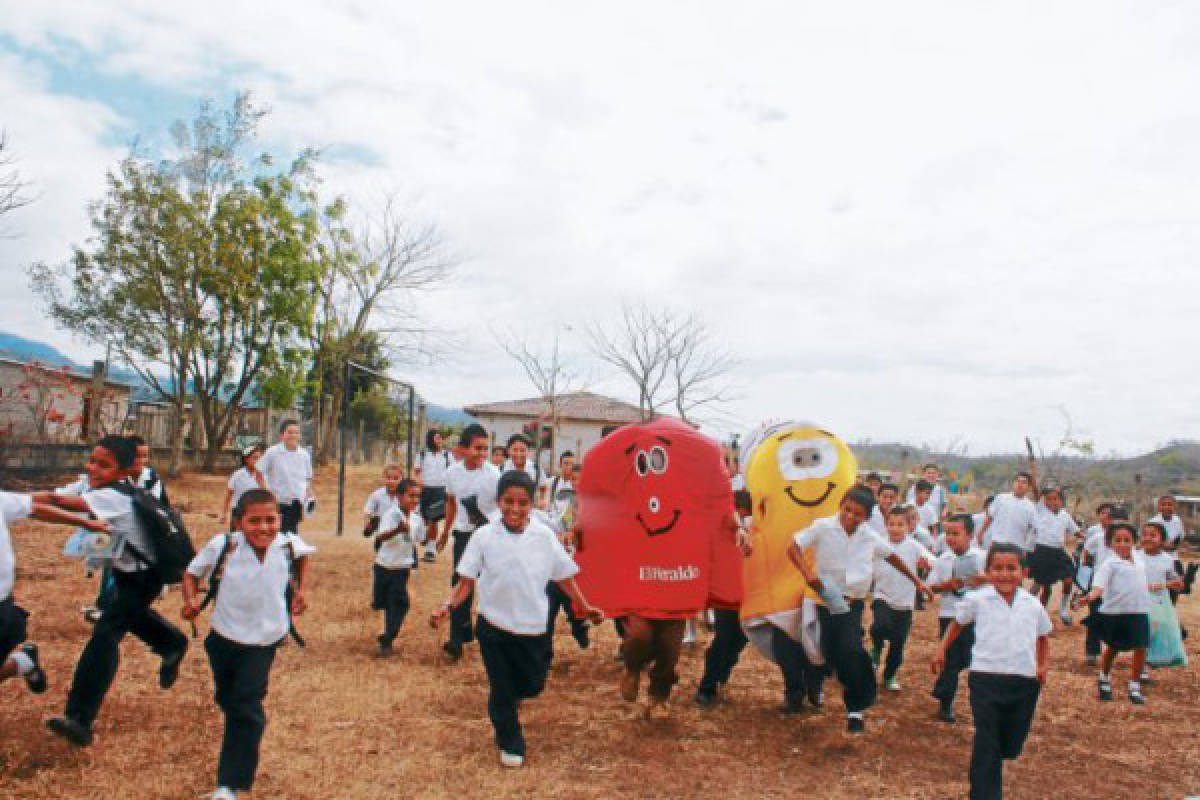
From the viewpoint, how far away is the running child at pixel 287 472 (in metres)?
10.2

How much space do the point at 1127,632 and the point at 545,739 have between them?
5274mm

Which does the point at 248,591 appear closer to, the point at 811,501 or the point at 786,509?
the point at 786,509

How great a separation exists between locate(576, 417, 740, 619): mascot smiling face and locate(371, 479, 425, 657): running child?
2.44 meters

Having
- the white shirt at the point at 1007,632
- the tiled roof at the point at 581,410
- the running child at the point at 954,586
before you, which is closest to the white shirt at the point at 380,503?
the running child at the point at 954,586

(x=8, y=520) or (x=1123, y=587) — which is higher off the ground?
(x=8, y=520)

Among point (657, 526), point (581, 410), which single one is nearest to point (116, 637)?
point (657, 526)

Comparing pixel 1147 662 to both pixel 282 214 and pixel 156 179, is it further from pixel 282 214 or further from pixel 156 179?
pixel 156 179

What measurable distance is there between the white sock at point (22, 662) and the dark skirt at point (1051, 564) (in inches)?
423

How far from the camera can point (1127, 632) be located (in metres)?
7.90

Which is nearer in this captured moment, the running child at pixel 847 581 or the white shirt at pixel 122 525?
the white shirt at pixel 122 525

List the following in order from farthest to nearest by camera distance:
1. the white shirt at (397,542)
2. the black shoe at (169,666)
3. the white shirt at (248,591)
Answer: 1. the white shirt at (397,542)
2. the black shoe at (169,666)
3. the white shirt at (248,591)

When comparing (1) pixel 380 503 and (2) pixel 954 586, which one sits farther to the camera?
(1) pixel 380 503

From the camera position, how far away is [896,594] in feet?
24.4

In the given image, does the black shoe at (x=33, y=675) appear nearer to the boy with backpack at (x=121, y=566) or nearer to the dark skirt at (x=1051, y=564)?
the boy with backpack at (x=121, y=566)
